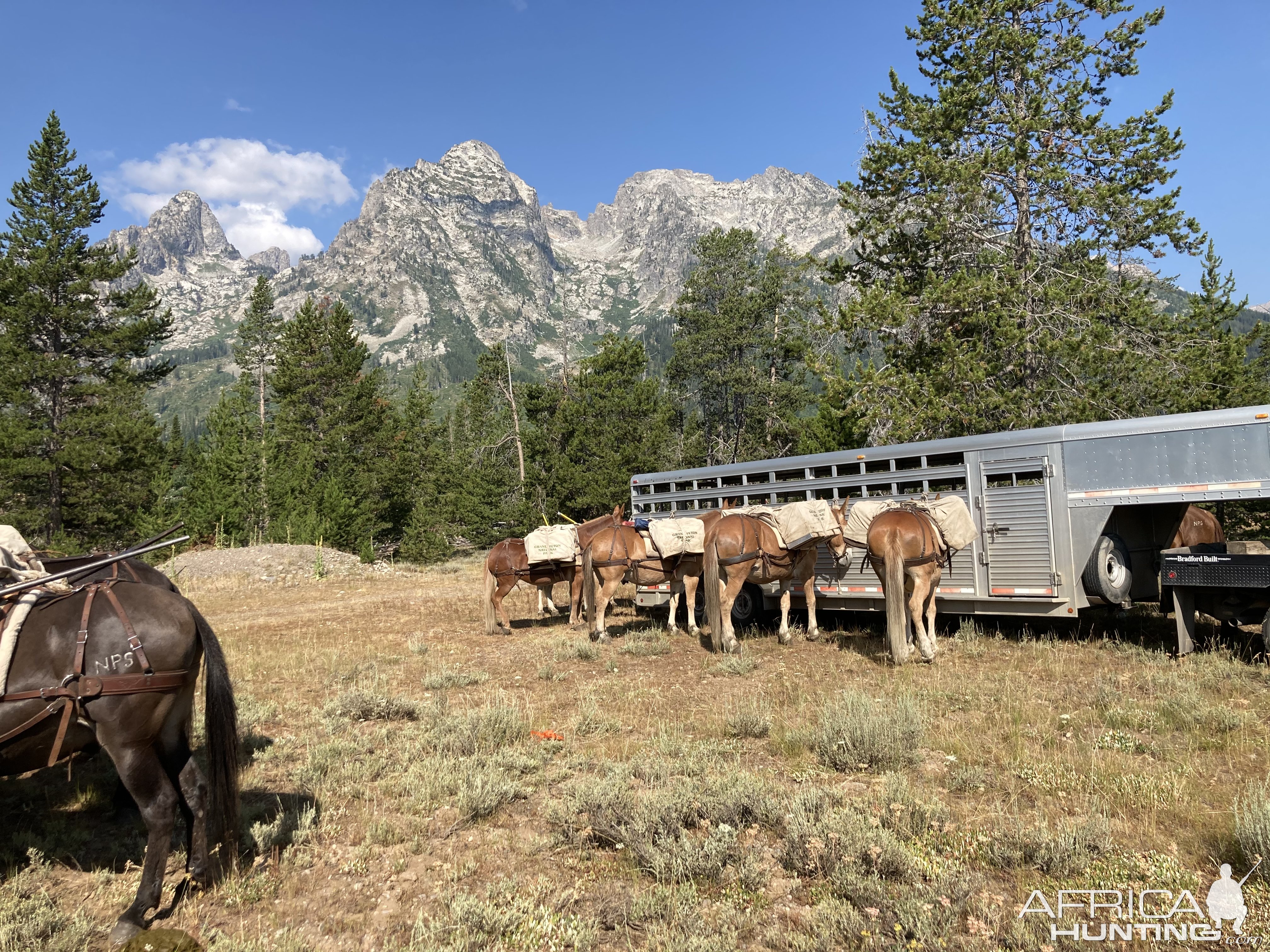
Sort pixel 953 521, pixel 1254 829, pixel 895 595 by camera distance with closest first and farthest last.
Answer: pixel 1254 829
pixel 895 595
pixel 953 521

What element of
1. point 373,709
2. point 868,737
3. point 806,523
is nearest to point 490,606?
point 373,709

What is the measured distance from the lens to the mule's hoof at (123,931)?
383 cm

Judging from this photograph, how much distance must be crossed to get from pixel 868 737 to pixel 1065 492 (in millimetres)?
5671

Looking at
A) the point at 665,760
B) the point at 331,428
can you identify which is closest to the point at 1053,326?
the point at 665,760

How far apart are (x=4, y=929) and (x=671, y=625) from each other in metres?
10.3

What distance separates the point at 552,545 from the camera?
42.4 ft

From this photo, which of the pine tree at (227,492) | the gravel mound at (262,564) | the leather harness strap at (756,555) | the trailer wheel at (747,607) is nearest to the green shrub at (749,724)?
the leather harness strap at (756,555)

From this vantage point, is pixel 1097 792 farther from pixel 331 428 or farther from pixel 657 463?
pixel 331 428

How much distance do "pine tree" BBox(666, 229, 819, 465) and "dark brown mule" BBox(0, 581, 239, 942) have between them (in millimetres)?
33079

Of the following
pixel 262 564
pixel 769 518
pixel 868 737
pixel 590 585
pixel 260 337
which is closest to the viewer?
pixel 868 737

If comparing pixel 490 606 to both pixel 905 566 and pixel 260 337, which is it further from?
pixel 260 337

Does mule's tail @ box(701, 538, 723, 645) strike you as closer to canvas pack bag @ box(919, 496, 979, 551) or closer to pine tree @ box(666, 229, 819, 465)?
canvas pack bag @ box(919, 496, 979, 551)

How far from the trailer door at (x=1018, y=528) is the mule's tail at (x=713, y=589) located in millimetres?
4034

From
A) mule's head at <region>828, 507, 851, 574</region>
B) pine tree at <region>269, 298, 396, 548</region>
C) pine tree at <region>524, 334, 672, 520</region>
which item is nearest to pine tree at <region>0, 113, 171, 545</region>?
pine tree at <region>269, 298, 396, 548</region>
